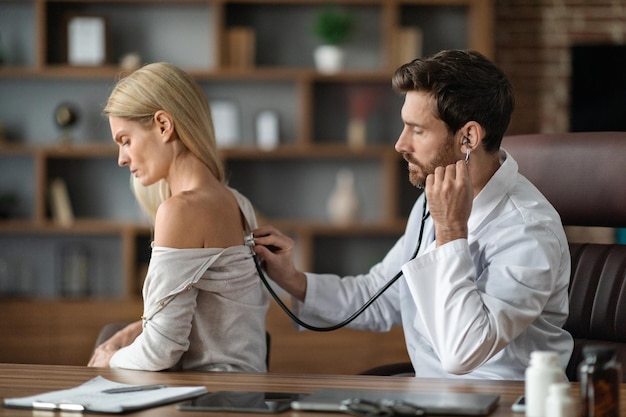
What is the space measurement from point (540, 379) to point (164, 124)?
1031mm

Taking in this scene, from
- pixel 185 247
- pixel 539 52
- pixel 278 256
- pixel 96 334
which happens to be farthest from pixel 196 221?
pixel 539 52

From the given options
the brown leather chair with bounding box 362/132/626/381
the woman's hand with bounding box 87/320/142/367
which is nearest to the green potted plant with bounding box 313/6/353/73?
the brown leather chair with bounding box 362/132/626/381

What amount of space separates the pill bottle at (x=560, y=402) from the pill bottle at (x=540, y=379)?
5cm

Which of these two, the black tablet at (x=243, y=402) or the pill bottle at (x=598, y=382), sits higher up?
the pill bottle at (x=598, y=382)

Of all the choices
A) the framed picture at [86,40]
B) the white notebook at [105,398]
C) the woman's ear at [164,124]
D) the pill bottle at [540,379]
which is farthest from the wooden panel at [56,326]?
the pill bottle at [540,379]

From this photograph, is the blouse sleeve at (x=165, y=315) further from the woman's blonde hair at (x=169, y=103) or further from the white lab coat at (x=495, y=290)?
the white lab coat at (x=495, y=290)

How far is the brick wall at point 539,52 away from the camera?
500 centimetres

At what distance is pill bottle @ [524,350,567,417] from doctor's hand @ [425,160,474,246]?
0.54 meters

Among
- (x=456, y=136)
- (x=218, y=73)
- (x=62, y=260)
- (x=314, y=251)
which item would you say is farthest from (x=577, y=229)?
(x=456, y=136)

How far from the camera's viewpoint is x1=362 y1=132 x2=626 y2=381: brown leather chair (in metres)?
2.15

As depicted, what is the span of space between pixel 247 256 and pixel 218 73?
2.90 metres

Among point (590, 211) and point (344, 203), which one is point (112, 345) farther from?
point (344, 203)

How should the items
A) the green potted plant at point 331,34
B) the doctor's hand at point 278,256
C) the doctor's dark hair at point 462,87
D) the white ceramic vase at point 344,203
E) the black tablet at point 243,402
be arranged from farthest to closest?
the white ceramic vase at point 344,203
the green potted plant at point 331,34
the doctor's hand at point 278,256
the doctor's dark hair at point 462,87
the black tablet at point 243,402

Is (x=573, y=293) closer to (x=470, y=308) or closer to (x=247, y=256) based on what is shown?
(x=470, y=308)
